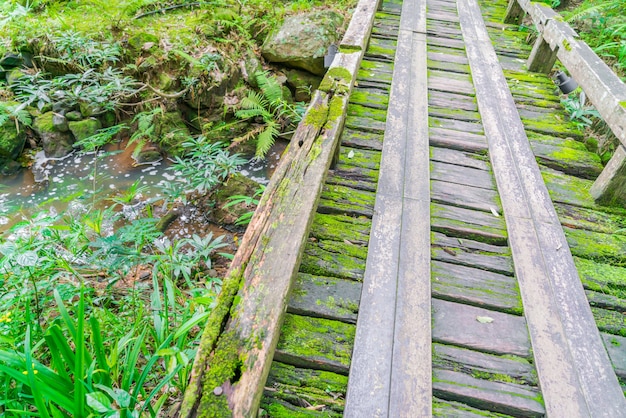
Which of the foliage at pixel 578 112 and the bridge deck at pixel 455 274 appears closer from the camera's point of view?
the bridge deck at pixel 455 274

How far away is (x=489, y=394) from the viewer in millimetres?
1537

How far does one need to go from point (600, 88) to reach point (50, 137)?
6.35 meters

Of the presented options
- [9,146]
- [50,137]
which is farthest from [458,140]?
[9,146]

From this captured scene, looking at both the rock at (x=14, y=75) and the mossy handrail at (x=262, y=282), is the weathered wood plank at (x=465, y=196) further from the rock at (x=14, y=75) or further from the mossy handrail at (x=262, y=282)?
the rock at (x=14, y=75)

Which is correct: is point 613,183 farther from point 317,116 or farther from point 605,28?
point 605,28

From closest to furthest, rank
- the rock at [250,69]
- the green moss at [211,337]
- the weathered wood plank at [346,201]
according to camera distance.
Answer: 1. the green moss at [211,337]
2. the weathered wood plank at [346,201]
3. the rock at [250,69]

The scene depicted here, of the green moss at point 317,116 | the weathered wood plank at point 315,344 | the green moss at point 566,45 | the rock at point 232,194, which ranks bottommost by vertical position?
the rock at point 232,194

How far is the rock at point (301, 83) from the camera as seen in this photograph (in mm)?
6032

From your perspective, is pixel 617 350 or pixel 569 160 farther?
pixel 569 160

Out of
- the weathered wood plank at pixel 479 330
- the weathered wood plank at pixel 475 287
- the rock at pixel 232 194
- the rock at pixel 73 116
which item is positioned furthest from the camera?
the rock at pixel 73 116

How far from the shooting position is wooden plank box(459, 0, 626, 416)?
151 centimetres

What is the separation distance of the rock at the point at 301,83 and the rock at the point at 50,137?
3522 millimetres

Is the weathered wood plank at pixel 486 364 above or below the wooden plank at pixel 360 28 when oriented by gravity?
below

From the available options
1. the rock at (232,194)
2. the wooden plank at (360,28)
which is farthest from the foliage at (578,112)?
the rock at (232,194)
